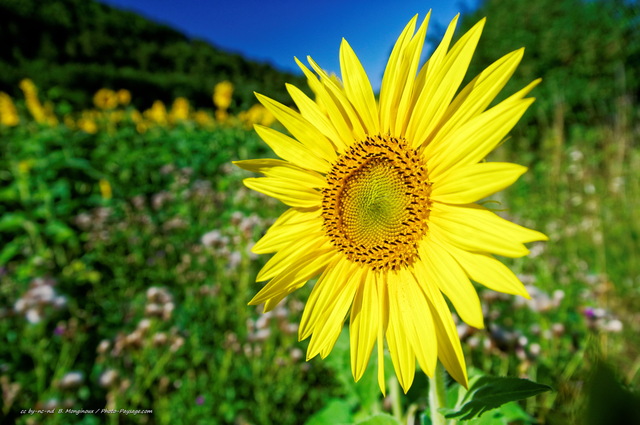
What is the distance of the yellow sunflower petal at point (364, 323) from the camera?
3.41ft

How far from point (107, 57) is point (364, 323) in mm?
30073

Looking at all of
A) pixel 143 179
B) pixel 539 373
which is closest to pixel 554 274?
pixel 539 373

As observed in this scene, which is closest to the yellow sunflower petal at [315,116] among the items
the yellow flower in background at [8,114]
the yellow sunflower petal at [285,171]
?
the yellow sunflower petal at [285,171]

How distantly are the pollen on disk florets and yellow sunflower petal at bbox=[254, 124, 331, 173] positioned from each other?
0.06 m

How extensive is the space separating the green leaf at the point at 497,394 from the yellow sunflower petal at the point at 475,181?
1.39ft

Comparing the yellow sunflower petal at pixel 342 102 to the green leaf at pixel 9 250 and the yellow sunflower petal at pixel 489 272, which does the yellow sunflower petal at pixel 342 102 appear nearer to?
the yellow sunflower petal at pixel 489 272

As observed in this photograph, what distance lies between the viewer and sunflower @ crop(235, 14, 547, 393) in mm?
845

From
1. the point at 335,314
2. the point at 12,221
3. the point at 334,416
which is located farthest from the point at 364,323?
the point at 12,221

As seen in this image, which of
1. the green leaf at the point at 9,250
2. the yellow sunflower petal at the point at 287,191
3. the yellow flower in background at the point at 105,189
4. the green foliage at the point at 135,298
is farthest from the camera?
the yellow flower in background at the point at 105,189

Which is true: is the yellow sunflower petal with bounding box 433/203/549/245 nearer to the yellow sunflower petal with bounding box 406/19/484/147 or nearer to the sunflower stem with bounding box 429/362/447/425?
the yellow sunflower petal with bounding box 406/19/484/147

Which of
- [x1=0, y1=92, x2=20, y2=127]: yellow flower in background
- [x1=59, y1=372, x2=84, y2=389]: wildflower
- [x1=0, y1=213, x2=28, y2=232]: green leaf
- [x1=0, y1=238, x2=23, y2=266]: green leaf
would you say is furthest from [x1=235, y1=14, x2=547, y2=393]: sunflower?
[x1=0, y1=92, x2=20, y2=127]: yellow flower in background

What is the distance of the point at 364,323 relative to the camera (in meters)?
1.07

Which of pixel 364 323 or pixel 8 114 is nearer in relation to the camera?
pixel 364 323

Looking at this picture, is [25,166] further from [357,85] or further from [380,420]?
[380,420]
